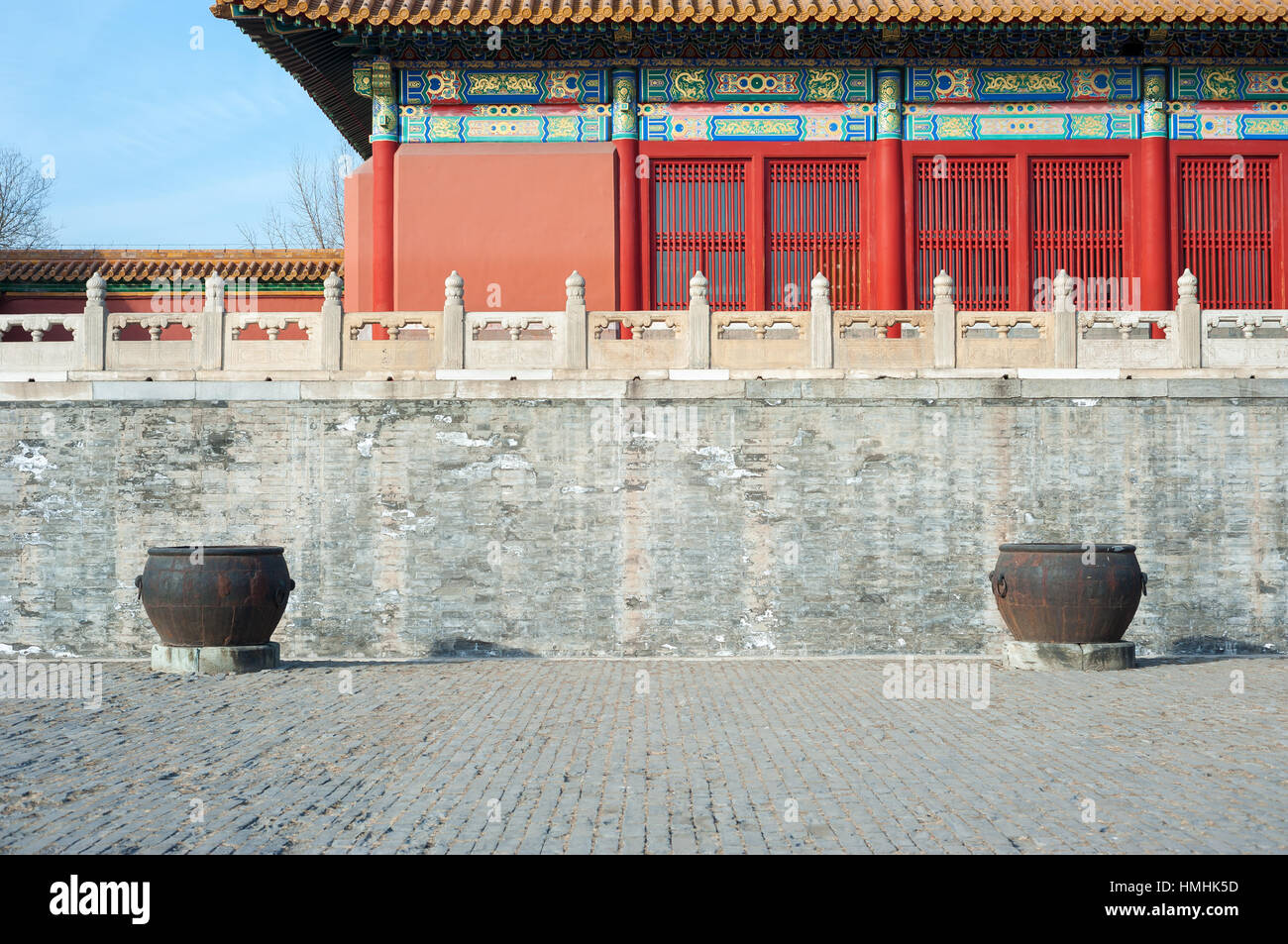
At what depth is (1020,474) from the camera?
12102mm

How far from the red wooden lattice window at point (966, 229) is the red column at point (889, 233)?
0.21m

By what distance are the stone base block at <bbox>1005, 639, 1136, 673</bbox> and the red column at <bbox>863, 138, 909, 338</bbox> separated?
462 centimetres

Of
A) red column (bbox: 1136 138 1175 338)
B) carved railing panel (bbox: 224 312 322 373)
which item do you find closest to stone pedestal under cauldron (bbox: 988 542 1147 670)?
red column (bbox: 1136 138 1175 338)

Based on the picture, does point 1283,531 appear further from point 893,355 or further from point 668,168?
point 668,168

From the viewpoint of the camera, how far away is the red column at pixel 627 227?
13.9 meters

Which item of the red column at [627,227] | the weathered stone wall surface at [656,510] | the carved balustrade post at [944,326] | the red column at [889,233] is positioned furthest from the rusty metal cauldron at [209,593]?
the red column at [889,233]

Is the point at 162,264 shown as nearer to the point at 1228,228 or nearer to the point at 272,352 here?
the point at 272,352

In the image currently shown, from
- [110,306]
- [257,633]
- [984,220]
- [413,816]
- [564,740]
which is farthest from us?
[110,306]

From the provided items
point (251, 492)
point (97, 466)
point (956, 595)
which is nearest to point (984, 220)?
point (956, 595)

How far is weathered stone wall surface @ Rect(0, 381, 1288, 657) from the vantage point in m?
12.0

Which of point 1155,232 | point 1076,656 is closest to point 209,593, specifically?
point 1076,656

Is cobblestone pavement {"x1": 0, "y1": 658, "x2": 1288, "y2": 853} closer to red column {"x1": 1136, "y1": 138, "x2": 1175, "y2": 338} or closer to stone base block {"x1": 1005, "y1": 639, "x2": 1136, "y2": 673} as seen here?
stone base block {"x1": 1005, "y1": 639, "x2": 1136, "y2": 673}

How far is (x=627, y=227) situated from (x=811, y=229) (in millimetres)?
2056

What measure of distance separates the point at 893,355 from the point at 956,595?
2.39 m
